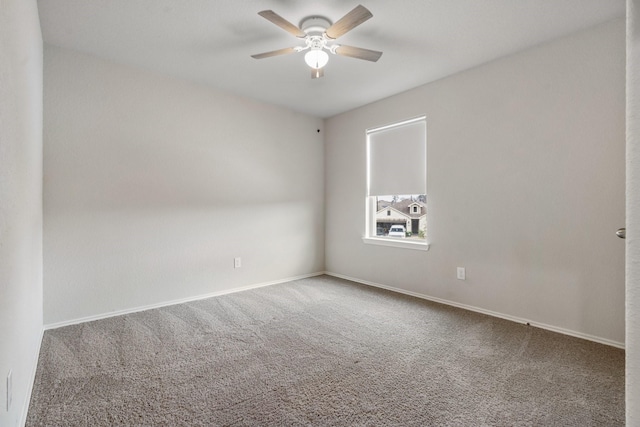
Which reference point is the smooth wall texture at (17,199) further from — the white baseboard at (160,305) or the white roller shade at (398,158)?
the white roller shade at (398,158)

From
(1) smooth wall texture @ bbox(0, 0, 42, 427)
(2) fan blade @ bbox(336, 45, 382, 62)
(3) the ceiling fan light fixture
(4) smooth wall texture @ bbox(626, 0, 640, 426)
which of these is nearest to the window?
(2) fan blade @ bbox(336, 45, 382, 62)

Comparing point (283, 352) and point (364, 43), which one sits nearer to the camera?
point (283, 352)

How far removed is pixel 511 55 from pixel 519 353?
2.57 m

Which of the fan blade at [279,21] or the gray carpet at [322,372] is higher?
the fan blade at [279,21]

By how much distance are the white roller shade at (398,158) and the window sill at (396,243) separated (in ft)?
2.00

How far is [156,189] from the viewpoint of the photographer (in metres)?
3.23

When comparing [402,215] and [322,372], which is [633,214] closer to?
[322,372]

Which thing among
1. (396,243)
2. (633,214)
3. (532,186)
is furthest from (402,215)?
(633,214)

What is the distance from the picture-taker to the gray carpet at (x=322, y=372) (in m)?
1.56

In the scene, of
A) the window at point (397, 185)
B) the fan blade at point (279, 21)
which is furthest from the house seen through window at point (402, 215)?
the fan blade at point (279, 21)

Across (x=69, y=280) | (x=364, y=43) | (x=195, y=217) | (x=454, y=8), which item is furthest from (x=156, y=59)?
(x=454, y=8)

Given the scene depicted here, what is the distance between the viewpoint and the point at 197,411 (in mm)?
1583

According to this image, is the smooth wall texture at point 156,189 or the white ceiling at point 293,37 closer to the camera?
the white ceiling at point 293,37

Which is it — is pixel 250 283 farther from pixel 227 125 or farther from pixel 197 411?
pixel 197 411
